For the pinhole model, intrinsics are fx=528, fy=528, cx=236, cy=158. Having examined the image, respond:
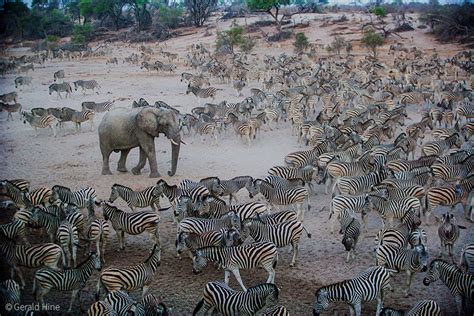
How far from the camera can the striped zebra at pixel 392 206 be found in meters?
10.3

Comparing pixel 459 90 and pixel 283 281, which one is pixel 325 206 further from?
pixel 459 90

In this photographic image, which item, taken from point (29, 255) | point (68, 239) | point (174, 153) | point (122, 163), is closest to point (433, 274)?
point (68, 239)

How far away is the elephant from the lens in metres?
14.3

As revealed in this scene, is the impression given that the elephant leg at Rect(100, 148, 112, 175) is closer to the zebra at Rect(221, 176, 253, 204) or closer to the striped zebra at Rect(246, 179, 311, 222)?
the zebra at Rect(221, 176, 253, 204)

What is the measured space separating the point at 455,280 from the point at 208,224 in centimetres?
426

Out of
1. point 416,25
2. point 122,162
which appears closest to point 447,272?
point 122,162

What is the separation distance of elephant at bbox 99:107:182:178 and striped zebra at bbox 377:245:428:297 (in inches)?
290

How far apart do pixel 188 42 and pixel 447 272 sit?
47.8m

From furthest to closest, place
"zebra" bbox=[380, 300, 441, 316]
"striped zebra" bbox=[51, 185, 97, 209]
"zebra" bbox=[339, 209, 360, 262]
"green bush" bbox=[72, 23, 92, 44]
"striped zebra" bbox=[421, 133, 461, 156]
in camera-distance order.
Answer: "green bush" bbox=[72, 23, 92, 44] < "striped zebra" bbox=[421, 133, 461, 156] < "striped zebra" bbox=[51, 185, 97, 209] < "zebra" bbox=[339, 209, 360, 262] < "zebra" bbox=[380, 300, 441, 316]

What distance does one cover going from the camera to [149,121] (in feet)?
46.9

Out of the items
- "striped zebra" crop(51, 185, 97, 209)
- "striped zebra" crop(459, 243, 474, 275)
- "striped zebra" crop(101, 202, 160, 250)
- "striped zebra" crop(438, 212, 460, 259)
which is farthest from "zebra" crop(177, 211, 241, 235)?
"striped zebra" crop(459, 243, 474, 275)

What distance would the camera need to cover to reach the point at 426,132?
1861cm

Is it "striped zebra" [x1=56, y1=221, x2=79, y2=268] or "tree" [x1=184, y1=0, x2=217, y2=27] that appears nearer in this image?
"striped zebra" [x1=56, y1=221, x2=79, y2=268]

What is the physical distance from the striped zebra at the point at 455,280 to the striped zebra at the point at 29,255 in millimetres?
5885
